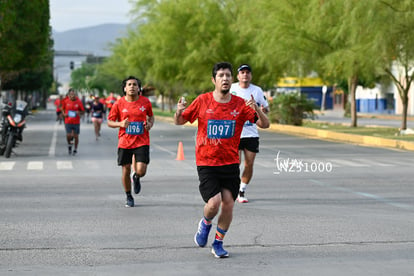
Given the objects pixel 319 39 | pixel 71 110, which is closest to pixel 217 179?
pixel 71 110

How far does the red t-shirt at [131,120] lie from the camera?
1248 centimetres

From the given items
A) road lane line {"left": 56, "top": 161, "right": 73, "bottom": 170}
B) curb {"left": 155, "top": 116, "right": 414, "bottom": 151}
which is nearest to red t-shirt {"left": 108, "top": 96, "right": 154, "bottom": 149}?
road lane line {"left": 56, "top": 161, "right": 73, "bottom": 170}

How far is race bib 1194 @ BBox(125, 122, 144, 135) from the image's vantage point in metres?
12.5

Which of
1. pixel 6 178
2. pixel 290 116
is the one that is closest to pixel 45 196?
pixel 6 178

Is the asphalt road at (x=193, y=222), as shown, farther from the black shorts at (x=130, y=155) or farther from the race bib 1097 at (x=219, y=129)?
the race bib 1097 at (x=219, y=129)

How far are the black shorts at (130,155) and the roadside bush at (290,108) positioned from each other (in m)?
32.1

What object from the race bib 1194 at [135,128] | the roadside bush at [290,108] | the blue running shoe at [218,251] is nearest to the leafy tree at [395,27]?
the roadside bush at [290,108]

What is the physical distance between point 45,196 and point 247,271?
265 inches

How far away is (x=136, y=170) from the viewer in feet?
42.1

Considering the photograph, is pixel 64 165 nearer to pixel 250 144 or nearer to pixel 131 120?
pixel 131 120

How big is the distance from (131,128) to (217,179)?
4.27m

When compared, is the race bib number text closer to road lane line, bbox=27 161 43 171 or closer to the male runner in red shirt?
road lane line, bbox=27 161 43 171

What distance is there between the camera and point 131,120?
12.6m

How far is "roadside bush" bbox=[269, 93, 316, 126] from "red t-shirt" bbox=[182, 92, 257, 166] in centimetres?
3602
